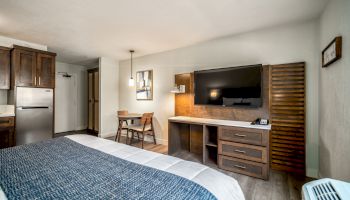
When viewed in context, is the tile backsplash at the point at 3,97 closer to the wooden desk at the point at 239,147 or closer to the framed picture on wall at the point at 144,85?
the framed picture on wall at the point at 144,85

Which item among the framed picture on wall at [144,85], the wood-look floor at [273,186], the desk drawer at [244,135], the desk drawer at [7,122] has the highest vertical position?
the framed picture on wall at [144,85]

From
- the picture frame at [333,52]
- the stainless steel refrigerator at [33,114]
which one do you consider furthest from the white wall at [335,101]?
Answer: the stainless steel refrigerator at [33,114]

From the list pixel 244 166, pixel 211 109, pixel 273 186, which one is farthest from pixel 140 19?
pixel 273 186

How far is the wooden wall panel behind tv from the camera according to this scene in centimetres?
266

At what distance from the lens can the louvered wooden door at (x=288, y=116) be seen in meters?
2.41

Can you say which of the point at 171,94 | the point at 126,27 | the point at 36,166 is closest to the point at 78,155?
the point at 36,166

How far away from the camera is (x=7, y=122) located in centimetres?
292

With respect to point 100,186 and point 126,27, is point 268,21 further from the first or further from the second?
point 100,186

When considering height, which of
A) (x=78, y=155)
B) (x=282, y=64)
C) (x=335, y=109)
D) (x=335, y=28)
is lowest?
(x=78, y=155)

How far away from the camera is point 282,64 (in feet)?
8.31

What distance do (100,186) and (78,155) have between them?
2.16ft

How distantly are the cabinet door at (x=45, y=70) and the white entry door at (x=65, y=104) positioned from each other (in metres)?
1.89

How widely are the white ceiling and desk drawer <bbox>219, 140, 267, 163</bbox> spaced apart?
1905 mm

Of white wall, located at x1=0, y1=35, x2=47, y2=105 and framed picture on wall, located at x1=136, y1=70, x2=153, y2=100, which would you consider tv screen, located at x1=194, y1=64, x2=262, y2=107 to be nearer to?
framed picture on wall, located at x1=136, y1=70, x2=153, y2=100
